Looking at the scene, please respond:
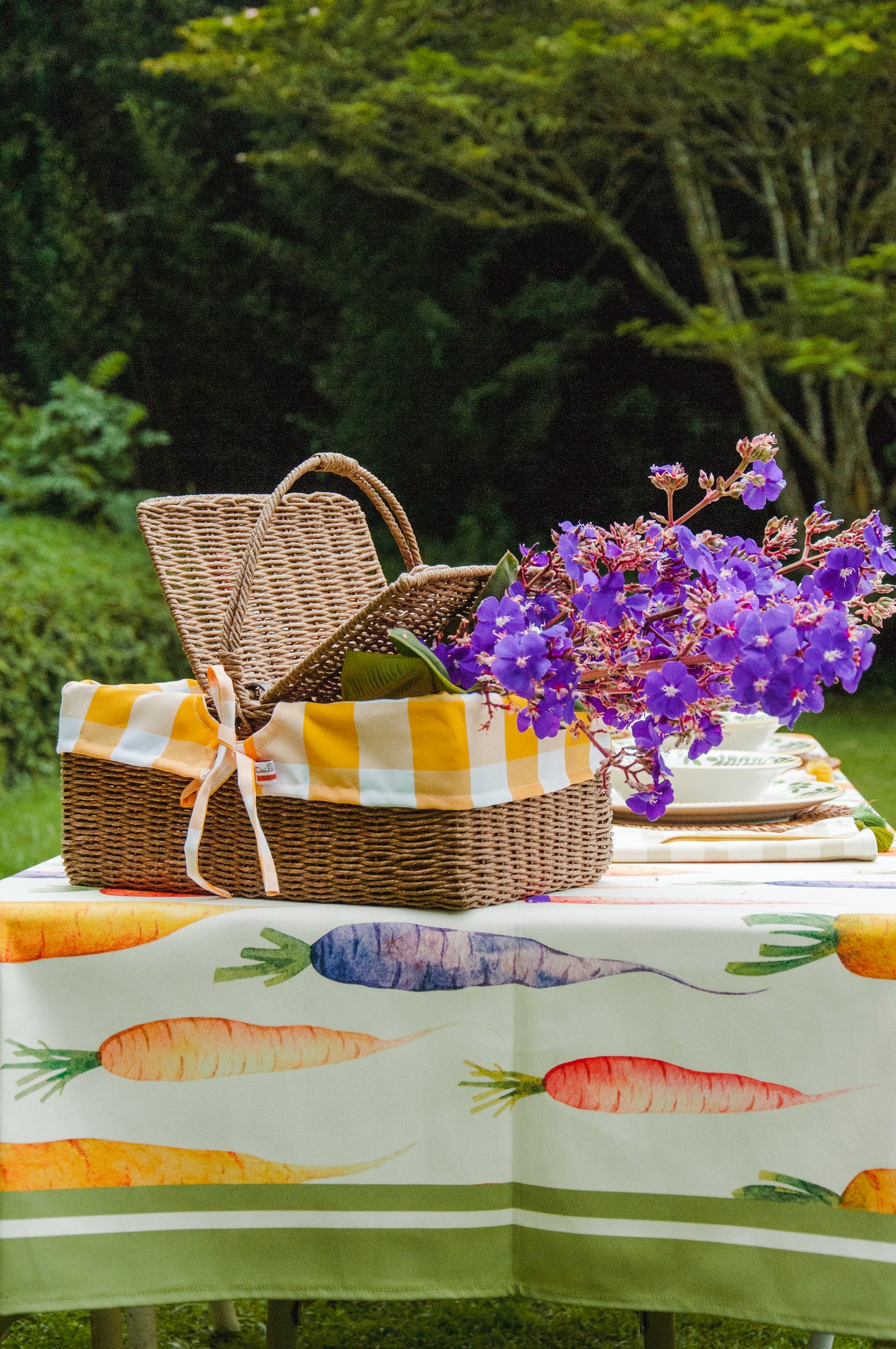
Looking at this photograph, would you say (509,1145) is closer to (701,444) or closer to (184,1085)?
(184,1085)

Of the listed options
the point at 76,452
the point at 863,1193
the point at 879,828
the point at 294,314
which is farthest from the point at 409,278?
the point at 863,1193

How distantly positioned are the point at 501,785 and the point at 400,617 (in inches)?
6.0

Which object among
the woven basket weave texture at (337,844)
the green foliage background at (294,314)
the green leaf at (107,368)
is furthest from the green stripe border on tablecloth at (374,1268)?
the green leaf at (107,368)

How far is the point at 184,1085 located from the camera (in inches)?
33.7

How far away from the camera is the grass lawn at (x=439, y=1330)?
150cm

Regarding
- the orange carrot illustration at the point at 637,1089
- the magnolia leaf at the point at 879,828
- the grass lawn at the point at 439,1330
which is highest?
the magnolia leaf at the point at 879,828

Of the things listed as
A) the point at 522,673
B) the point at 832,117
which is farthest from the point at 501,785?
the point at 832,117

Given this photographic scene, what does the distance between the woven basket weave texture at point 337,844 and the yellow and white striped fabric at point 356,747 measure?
18mm

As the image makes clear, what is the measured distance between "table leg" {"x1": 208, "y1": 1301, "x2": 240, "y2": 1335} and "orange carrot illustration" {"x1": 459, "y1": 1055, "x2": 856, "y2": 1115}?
86 centimetres

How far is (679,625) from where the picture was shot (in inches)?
32.4

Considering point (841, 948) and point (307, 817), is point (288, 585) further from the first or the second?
point (841, 948)

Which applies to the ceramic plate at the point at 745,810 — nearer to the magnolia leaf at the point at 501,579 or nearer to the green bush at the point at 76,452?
the magnolia leaf at the point at 501,579

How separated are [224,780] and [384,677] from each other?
15 cm

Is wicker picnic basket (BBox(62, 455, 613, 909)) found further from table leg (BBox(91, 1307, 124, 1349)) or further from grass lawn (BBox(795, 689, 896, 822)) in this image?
grass lawn (BBox(795, 689, 896, 822))
